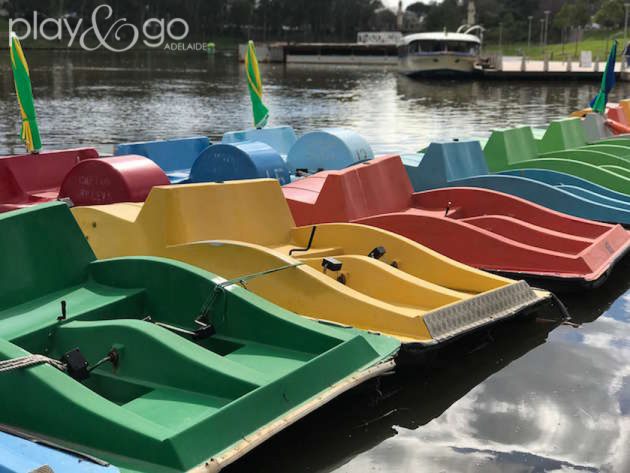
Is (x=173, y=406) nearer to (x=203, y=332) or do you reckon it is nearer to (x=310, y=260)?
(x=203, y=332)

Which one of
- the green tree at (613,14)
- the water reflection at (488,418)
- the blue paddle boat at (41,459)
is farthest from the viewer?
the green tree at (613,14)

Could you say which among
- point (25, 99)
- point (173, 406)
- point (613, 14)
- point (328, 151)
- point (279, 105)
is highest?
point (613, 14)

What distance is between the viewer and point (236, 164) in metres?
9.44

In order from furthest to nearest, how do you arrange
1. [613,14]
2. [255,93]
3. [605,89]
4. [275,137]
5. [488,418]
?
[613,14], [605,89], [255,93], [275,137], [488,418]

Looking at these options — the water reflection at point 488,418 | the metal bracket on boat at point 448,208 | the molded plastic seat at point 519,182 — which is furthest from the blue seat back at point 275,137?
the water reflection at point 488,418

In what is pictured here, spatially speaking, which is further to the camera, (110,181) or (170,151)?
(170,151)

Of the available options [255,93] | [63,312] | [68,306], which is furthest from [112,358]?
[255,93]

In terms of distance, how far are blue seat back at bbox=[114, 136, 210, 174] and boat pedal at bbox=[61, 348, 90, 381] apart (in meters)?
7.28

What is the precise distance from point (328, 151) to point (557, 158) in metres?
3.55

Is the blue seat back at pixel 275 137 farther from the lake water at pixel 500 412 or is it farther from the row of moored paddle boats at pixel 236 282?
the lake water at pixel 500 412

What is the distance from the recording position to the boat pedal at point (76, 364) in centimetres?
465

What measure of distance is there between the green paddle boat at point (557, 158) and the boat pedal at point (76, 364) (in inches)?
314

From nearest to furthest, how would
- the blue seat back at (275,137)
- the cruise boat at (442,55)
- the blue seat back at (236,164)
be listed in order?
the blue seat back at (236,164) < the blue seat back at (275,137) < the cruise boat at (442,55)

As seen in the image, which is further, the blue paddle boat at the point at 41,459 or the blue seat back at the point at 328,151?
the blue seat back at the point at 328,151
